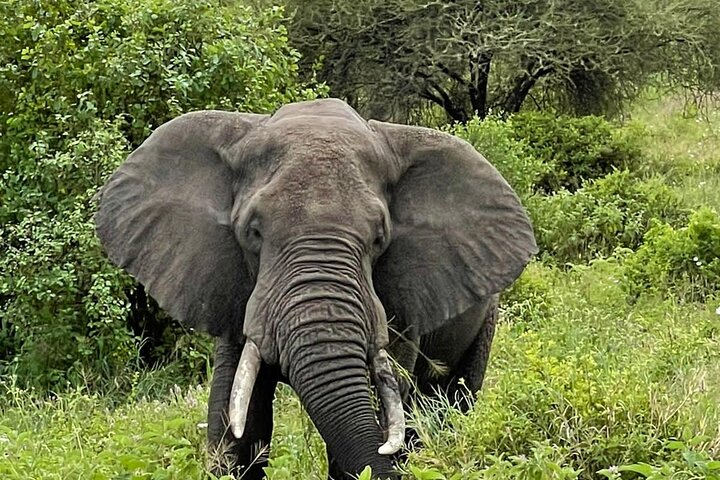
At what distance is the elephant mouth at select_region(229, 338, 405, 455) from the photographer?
4.18m

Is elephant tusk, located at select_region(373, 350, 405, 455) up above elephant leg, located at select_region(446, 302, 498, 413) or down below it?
above

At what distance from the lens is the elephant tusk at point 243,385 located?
164 inches

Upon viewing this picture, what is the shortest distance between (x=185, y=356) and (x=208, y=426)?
299 centimetres

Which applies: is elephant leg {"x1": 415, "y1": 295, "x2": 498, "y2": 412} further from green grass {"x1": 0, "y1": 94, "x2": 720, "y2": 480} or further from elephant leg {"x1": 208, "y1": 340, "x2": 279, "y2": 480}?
elephant leg {"x1": 208, "y1": 340, "x2": 279, "y2": 480}

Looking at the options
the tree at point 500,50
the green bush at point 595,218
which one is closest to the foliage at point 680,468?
the green bush at point 595,218

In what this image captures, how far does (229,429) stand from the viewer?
4.83 metres

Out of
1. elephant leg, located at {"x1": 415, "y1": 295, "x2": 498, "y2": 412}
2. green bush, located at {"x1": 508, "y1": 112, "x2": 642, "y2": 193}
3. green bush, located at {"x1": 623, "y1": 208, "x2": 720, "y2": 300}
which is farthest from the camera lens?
green bush, located at {"x1": 508, "y1": 112, "x2": 642, "y2": 193}

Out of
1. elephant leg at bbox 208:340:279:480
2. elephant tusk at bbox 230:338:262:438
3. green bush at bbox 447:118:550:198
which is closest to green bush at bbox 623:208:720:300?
green bush at bbox 447:118:550:198

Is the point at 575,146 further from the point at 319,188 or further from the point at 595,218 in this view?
the point at 319,188

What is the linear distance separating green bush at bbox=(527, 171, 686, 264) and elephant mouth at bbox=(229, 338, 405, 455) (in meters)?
5.86

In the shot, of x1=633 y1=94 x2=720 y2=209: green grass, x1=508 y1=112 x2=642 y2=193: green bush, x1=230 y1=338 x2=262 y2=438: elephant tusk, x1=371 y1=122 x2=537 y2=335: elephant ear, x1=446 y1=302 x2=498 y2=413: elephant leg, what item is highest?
x1=371 y1=122 x2=537 y2=335: elephant ear

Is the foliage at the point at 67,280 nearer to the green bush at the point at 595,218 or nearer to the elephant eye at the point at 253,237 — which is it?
the elephant eye at the point at 253,237

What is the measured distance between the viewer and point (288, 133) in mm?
4609

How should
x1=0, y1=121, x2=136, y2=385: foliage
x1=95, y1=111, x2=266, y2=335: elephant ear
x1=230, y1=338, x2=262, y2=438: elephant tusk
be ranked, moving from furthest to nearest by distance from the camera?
x1=0, y1=121, x2=136, y2=385: foliage
x1=95, y1=111, x2=266, y2=335: elephant ear
x1=230, y1=338, x2=262, y2=438: elephant tusk
